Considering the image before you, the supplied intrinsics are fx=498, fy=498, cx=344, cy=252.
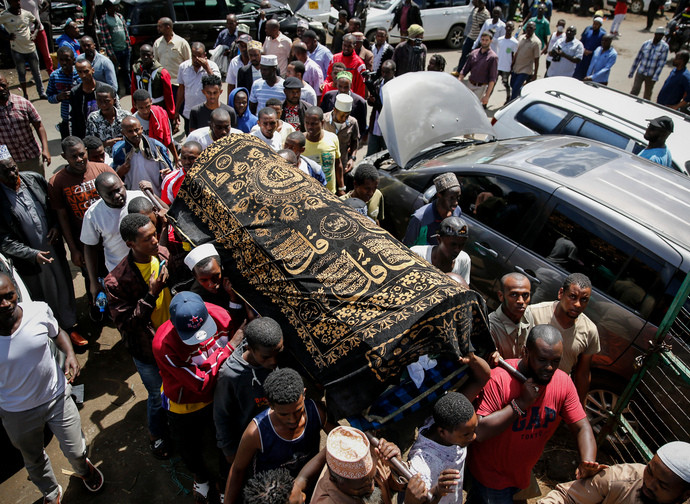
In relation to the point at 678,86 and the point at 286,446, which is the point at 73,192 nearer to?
the point at 286,446

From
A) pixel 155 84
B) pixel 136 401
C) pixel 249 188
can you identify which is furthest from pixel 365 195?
pixel 155 84

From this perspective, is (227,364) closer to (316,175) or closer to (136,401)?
(136,401)

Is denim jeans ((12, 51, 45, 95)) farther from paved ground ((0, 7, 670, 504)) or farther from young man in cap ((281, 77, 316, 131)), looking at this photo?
paved ground ((0, 7, 670, 504))

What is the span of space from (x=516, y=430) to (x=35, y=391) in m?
2.94

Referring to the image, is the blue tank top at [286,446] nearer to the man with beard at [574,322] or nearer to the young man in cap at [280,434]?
the young man in cap at [280,434]

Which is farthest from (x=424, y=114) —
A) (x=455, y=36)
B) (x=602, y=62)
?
(x=455, y=36)

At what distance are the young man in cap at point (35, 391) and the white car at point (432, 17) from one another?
12610mm

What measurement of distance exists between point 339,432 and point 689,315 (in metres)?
2.57

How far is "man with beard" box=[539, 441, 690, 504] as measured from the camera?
2281 mm

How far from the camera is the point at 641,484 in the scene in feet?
7.98

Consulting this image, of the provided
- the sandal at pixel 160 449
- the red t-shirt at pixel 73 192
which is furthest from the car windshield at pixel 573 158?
the red t-shirt at pixel 73 192

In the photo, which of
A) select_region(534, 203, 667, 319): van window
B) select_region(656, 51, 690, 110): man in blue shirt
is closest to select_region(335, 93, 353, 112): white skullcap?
select_region(534, 203, 667, 319): van window

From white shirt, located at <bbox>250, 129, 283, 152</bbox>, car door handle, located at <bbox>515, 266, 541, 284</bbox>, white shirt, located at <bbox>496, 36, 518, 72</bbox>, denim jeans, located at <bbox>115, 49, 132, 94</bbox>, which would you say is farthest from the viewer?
white shirt, located at <bbox>496, 36, 518, 72</bbox>

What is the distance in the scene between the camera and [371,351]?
2754 mm
